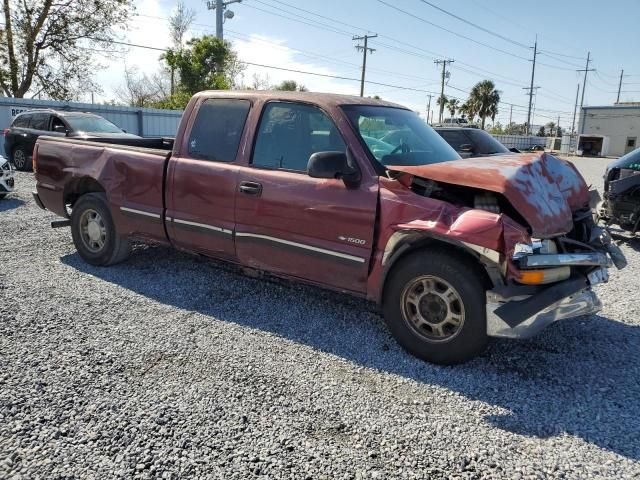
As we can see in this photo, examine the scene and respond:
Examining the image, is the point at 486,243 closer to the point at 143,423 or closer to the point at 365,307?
the point at 365,307

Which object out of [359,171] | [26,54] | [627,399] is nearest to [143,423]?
[359,171]

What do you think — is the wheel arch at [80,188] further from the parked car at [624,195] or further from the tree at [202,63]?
the tree at [202,63]

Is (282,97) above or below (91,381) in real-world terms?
above

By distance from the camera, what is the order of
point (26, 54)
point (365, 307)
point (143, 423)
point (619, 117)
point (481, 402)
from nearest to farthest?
point (143, 423), point (481, 402), point (365, 307), point (26, 54), point (619, 117)

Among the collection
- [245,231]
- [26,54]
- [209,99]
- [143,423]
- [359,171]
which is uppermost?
[26,54]

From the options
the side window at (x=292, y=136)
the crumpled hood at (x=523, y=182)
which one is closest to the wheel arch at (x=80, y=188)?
the side window at (x=292, y=136)

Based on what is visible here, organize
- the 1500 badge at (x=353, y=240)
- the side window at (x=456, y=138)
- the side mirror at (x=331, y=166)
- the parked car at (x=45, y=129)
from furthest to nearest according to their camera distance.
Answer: the parked car at (x=45, y=129) → the side window at (x=456, y=138) → the 1500 badge at (x=353, y=240) → the side mirror at (x=331, y=166)

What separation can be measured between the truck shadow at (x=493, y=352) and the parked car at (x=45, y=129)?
9295mm

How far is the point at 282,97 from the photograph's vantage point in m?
4.29

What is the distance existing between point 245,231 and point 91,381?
1714 millimetres

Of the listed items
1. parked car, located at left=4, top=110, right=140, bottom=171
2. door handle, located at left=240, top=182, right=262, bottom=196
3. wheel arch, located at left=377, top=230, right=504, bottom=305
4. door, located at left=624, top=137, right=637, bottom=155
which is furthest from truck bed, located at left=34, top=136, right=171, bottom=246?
door, located at left=624, top=137, right=637, bottom=155

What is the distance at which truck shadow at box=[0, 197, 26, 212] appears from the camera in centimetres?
895

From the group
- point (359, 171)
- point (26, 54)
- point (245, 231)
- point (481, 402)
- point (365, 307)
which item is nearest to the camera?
point (481, 402)

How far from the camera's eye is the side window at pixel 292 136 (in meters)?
4.01
